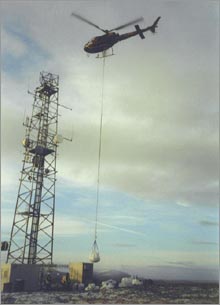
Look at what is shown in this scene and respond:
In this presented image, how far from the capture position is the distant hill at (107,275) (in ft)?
19.6

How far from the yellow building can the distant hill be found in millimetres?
83

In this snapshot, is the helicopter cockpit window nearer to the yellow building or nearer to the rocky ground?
the yellow building

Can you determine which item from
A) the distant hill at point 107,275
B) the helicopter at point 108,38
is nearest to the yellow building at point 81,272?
the distant hill at point 107,275

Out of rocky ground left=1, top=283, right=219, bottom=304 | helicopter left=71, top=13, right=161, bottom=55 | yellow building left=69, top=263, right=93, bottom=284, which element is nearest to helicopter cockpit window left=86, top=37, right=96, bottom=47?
helicopter left=71, top=13, right=161, bottom=55

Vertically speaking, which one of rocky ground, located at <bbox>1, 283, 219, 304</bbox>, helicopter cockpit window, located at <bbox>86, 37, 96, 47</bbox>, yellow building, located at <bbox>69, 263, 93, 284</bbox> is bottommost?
rocky ground, located at <bbox>1, 283, 219, 304</bbox>

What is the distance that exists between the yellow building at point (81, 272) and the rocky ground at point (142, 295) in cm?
21

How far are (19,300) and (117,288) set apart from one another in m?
1.43

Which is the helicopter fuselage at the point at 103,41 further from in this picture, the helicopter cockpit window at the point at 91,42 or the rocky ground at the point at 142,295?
the rocky ground at the point at 142,295

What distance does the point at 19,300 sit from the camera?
549 cm

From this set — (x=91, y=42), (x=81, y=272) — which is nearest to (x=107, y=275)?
(x=81, y=272)

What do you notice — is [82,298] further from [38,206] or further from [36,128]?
[36,128]

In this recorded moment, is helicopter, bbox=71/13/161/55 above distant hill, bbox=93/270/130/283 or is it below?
above

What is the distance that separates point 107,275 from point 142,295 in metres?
0.59

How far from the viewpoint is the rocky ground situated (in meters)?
5.68
